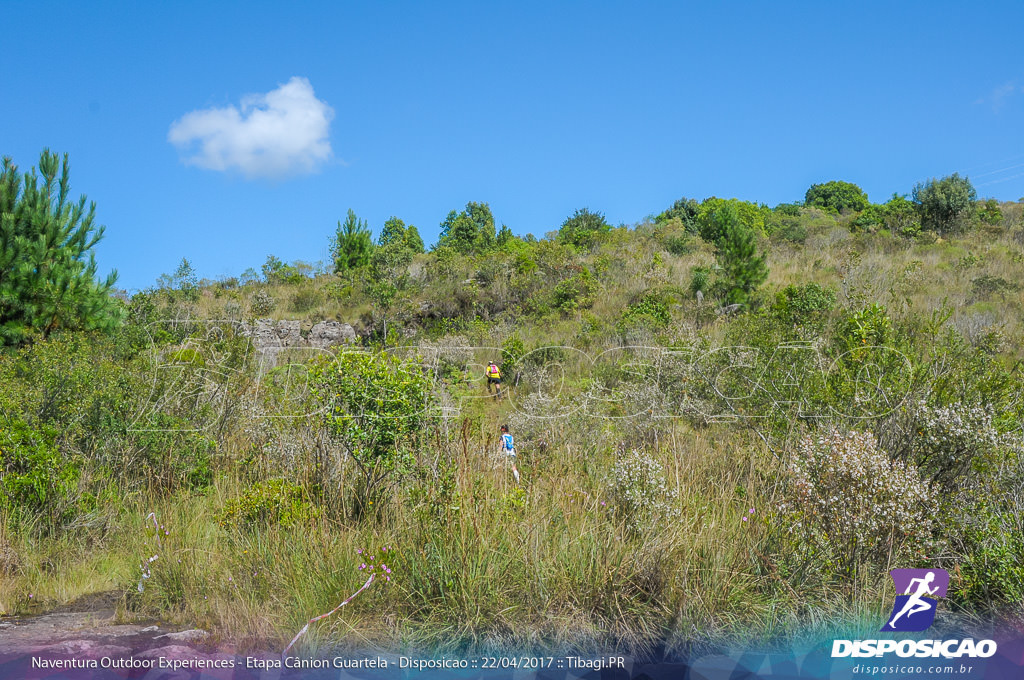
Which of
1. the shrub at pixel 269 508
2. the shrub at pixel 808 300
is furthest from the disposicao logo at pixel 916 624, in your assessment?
the shrub at pixel 808 300

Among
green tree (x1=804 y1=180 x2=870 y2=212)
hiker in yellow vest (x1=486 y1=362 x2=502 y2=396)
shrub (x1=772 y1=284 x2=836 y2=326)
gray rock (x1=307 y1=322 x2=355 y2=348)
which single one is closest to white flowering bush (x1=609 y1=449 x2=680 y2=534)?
hiker in yellow vest (x1=486 y1=362 x2=502 y2=396)

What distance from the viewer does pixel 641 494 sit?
492 cm

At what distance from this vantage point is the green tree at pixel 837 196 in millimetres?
55500

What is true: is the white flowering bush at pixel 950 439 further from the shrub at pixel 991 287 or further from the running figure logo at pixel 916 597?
the shrub at pixel 991 287

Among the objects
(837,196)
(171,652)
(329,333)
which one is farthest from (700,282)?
(837,196)

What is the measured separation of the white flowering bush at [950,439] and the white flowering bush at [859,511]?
2.44 feet

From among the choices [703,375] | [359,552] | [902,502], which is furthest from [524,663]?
[703,375]

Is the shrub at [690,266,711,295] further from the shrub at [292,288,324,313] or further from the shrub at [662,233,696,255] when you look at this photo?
the shrub at [292,288,324,313]

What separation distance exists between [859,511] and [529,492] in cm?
219

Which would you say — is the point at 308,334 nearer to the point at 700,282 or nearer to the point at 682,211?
the point at 700,282

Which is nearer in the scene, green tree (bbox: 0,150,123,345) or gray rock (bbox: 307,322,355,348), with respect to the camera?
green tree (bbox: 0,150,123,345)

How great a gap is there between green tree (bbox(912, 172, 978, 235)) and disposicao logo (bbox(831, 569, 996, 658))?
84.7 feet

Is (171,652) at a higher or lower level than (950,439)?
lower

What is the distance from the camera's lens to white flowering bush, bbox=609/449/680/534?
15.7 feet
